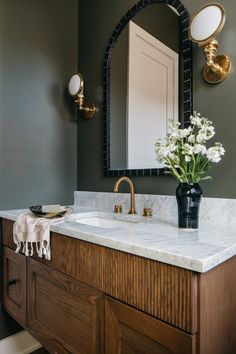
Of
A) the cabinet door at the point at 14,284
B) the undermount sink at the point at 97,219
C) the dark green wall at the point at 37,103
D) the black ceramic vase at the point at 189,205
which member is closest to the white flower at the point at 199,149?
the black ceramic vase at the point at 189,205

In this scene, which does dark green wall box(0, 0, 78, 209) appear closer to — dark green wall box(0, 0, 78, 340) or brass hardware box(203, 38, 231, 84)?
dark green wall box(0, 0, 78, 340)

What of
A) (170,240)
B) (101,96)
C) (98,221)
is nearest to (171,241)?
(170,240)

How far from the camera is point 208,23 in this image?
3.45 feet

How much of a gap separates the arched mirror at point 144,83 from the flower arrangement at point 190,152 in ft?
0.83

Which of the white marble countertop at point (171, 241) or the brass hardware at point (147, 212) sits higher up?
the brass hardware at point (147, 212)

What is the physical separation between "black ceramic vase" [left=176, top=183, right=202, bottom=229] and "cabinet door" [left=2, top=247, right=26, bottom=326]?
2.75 ft

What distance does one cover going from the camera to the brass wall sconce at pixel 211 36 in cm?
103

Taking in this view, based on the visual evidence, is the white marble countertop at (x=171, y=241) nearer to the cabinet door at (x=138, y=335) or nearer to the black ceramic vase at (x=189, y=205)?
the black ceramic vase at (x=189, y=205)

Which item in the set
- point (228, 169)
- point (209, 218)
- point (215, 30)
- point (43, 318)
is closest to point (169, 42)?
point (215, 30)

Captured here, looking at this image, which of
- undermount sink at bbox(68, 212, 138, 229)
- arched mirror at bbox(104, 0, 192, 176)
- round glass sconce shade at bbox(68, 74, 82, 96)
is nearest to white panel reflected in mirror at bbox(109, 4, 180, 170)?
arched mirror at bbox(104, 0, 192, 176)

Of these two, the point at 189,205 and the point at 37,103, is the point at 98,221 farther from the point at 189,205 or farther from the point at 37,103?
the point at 37,103

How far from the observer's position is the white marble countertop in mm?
655

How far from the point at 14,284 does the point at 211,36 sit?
1.53 meters

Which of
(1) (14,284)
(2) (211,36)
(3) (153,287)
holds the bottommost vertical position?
(1) (14,284)
